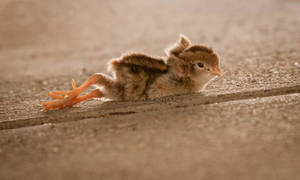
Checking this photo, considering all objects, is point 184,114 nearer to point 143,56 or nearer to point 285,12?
point 143,56

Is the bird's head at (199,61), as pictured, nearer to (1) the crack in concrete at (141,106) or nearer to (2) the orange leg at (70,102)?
(1) the crack in concrete at (141,106)

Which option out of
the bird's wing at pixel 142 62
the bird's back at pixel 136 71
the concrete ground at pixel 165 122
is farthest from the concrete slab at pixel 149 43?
the bird's wing at pixel 142 62

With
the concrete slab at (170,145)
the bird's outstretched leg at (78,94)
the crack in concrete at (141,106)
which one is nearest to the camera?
the concrete slab at (170,145)

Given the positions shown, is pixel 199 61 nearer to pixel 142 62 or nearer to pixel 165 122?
pixel 142 62

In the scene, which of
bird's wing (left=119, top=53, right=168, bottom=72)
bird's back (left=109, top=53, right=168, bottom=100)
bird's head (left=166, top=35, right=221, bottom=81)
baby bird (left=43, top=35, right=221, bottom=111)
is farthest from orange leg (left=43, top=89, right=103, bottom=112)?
bird's head (left=166, top=35, right=221, bottom=81)

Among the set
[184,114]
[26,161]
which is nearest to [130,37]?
[184,114]
